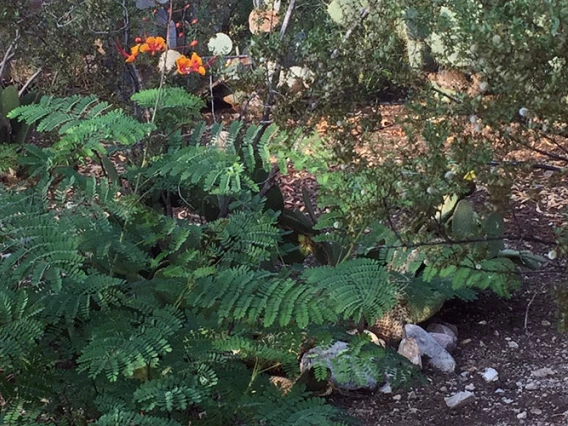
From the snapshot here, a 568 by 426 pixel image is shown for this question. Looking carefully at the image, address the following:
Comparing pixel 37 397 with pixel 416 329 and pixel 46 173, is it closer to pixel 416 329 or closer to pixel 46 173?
pixel 46 173

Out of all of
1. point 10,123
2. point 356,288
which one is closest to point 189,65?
point 356,288

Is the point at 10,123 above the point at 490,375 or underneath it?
above

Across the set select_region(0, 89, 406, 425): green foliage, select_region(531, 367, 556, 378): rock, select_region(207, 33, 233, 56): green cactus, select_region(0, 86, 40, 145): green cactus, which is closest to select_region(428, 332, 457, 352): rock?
select_region(531, 367, 556, 378): rock

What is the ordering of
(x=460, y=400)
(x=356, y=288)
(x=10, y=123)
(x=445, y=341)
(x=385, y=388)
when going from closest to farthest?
1. (x=356, y=288)
2. (x=460, y=400)
3. (x=385, y=388)
4. (x=445, y=341)
5. (x=10, y=123)

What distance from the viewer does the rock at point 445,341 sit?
339 centimetres

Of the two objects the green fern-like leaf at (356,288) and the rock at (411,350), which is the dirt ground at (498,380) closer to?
the rock at (411,350)

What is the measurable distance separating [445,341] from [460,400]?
1.38ft

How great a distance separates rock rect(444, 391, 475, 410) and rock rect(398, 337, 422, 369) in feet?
0.71

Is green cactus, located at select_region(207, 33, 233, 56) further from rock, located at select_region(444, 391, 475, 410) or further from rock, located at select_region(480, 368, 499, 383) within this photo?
rock, located at select_region(444, 391, 475, 410)

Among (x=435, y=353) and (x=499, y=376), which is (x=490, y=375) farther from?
(x=435, y=353)

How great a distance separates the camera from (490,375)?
3205 millimetres

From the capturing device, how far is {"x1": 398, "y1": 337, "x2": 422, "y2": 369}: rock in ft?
10.5

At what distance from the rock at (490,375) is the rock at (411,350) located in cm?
26

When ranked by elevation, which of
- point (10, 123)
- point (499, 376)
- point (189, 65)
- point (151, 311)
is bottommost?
point (499, 376)
